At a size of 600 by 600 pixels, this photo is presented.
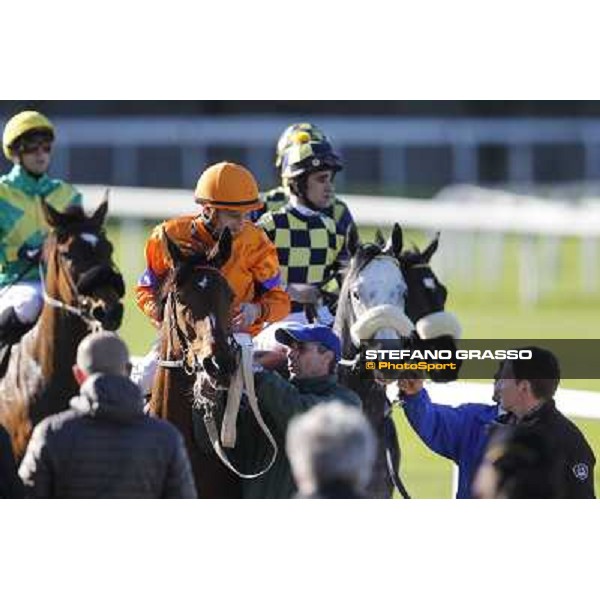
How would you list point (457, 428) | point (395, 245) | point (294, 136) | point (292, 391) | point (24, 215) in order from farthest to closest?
point (294, 136)
point (24, 215)
point (395, 245)
point (457, 428)
point (292, 391)

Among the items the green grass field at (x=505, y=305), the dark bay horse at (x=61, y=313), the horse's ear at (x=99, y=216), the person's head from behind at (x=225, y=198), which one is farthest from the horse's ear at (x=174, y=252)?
the green grass field at (x=505, y=305)

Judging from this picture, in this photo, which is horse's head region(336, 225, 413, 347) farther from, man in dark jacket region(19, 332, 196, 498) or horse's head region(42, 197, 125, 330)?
man in dark jacket region(19, 332, 196, 498)

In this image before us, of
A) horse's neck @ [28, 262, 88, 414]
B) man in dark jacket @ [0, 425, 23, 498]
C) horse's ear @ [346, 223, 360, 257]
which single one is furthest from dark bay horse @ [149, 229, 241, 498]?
man in dark jacket @ [0, 425, 23, 498]

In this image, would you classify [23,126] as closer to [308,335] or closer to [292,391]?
[308,335]

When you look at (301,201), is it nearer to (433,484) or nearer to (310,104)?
(433,484)

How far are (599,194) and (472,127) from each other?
174 cm

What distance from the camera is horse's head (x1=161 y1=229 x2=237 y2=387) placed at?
7.82 m

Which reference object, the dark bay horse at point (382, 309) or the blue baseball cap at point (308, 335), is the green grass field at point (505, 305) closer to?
the dark bay horse at point (382, 309)

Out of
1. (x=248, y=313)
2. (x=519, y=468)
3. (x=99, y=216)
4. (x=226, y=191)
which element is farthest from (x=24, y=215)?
(x=519, y=468)

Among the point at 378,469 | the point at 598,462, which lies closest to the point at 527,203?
the point at 598,462

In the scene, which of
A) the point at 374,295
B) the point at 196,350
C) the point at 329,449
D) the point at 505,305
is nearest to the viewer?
the point at 329,449

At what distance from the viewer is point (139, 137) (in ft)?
58.8

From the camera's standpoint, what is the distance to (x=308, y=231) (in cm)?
949

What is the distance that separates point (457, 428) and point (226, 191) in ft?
4.20
